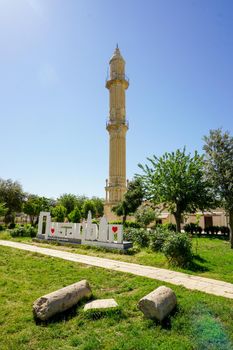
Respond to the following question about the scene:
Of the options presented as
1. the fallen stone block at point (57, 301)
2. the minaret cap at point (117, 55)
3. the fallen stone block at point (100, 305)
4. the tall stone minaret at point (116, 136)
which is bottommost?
the fallen stone block at point (100, 305)

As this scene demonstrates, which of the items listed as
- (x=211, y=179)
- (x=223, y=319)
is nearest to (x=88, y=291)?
(x=223, y=319)

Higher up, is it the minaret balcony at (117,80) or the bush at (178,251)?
the minaret balcony at (117,80)

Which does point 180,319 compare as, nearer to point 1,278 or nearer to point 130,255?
point 1,278

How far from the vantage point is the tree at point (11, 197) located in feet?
122

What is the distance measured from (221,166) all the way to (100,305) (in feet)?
39.5

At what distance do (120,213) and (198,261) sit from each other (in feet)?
80.4

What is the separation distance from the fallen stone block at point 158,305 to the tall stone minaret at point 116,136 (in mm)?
37154

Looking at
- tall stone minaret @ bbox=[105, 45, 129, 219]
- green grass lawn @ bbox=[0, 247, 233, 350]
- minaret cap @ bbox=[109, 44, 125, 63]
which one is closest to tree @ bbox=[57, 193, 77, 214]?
tall stone minaret @ bbox=[105, 45, 129, 219]

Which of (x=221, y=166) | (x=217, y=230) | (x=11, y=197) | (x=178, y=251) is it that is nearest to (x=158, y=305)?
(x=178, y=251)

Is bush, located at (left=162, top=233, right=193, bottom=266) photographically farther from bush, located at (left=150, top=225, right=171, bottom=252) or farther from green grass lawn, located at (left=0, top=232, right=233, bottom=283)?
bush, located at (left=150, top=225, right=171, bottom=252)

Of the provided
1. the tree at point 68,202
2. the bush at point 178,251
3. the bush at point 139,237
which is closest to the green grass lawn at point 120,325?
the bush at point 178,251

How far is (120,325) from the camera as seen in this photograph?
14.5 ft

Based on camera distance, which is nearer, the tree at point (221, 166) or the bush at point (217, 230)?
the tree at point (221, 166)

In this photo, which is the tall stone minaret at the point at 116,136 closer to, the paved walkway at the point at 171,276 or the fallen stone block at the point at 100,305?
the paved walkway at the point at 171,276
